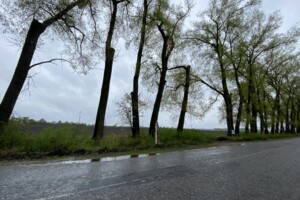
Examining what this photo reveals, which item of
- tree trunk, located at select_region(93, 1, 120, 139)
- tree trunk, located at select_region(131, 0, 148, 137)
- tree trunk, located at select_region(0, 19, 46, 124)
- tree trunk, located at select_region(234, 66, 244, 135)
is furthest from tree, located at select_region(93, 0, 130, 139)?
tree trunk, located at select_region(234, 66, 244, 135)

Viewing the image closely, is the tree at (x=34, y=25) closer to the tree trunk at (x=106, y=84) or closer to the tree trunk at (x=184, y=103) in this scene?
the tree trunk at (x=106, y=84)

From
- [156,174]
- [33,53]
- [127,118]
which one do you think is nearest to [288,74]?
[127,118]

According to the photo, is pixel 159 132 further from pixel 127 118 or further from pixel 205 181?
pixel 205 181

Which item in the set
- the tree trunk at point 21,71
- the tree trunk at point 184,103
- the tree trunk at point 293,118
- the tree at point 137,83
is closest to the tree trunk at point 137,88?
the tree at point 137,83

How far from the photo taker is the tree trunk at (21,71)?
1548cm

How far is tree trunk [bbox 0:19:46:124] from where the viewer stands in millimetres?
15477

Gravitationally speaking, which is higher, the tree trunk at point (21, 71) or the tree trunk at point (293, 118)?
the tree trunk at point (293, 118)

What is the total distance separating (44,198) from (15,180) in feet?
6.19

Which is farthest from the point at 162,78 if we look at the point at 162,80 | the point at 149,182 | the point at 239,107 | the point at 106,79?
the point at 149,182

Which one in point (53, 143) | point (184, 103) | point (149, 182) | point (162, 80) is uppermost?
point (162, 80)

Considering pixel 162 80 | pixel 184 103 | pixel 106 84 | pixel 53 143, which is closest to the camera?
pixel 53 143

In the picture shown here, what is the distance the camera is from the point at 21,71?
53.3 feet

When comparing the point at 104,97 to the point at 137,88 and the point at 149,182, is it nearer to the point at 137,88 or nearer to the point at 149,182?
the point at 137,88

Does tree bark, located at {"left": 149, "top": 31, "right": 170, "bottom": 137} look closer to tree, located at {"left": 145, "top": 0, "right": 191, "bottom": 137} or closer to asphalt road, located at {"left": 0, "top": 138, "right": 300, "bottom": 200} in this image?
tree, located at {"left": 145, "top": 0, "right": 191, "bottom": 137}
